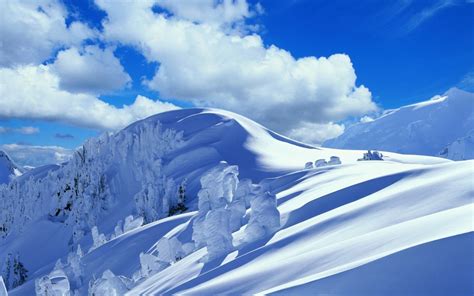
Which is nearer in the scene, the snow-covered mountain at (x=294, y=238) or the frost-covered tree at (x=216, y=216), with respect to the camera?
the snow-covered mountain at (x=294, y=238)

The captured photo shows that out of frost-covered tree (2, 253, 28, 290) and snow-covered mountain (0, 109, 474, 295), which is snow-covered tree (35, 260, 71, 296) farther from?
frost-covered tree (2, 253, 28, 290)

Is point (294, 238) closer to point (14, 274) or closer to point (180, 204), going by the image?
point (180, 204)

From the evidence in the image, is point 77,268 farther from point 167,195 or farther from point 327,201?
point 167,195

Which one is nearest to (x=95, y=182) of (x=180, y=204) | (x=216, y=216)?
(x=180, y=204)

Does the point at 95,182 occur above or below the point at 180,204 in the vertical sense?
above

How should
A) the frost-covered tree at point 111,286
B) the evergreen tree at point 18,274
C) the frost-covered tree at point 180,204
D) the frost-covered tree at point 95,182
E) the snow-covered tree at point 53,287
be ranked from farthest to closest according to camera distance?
the frost-covered tree at point 95,182 → the evergreen tree at point 18,274 → the frost-covered tree at point 180,204 → the snow-covered tree at point 53,287 → the frost-covered tree at point 111,286

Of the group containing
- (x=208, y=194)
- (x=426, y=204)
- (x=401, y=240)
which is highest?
(x=208, y=194)

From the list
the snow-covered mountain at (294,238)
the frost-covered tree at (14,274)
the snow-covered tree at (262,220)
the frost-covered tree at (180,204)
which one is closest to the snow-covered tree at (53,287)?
the snow-covered mountain at (294,238)

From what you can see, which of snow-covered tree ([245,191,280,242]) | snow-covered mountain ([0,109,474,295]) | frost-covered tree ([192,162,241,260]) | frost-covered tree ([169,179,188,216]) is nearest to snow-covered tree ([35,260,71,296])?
snow-covered mountain ([0,109,474,295])

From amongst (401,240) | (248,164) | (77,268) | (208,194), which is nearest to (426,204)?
(401,240)

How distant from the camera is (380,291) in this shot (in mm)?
7941

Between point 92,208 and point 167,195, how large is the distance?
2781 centimetres

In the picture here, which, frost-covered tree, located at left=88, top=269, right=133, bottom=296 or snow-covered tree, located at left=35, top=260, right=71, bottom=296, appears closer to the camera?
frost-covered tree, located at left=88, top=269, right=133, bottom=296

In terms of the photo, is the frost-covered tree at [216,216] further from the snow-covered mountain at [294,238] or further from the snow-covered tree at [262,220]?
the snow-covered tree at [262,220]
